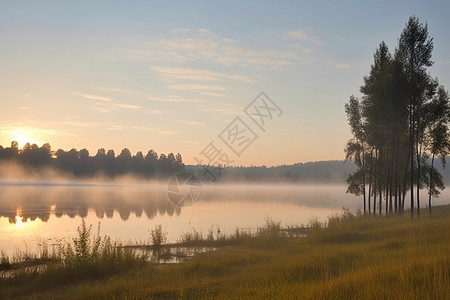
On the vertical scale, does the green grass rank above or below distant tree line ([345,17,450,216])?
below

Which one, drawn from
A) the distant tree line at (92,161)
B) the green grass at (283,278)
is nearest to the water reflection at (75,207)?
the green grass at (283,278)

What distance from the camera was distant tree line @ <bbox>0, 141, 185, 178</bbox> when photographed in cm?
16350

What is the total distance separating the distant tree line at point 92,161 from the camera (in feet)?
536

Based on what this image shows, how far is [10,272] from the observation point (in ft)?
59.4

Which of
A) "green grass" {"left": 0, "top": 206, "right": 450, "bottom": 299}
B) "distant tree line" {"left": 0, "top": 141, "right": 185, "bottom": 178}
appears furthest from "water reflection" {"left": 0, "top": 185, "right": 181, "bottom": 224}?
"distant tree line" {"left": 0, "top": 141, "right": 185, "bottom": 178}

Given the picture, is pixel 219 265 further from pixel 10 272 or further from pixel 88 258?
pixel 10 272

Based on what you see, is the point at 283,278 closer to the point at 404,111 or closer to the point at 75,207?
the point at 404,111

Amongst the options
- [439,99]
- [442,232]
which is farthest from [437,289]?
[439,99]

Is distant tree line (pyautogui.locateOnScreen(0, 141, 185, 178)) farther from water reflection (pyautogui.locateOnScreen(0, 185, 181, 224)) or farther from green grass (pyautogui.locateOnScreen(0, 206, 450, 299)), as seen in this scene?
green grass (pyautogui.locateOnScreen(0, 206, 450, 299))

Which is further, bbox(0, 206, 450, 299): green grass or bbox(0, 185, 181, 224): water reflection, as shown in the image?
bbox(0, 185, 181, 224): water reflection

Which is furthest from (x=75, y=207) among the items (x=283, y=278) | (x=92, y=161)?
(x=92, y=161)

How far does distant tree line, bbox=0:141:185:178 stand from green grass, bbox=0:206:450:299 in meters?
165

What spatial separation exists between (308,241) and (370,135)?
919 inches

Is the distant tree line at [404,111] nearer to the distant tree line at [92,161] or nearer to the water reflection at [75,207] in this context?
the water reflection at [75,207]
